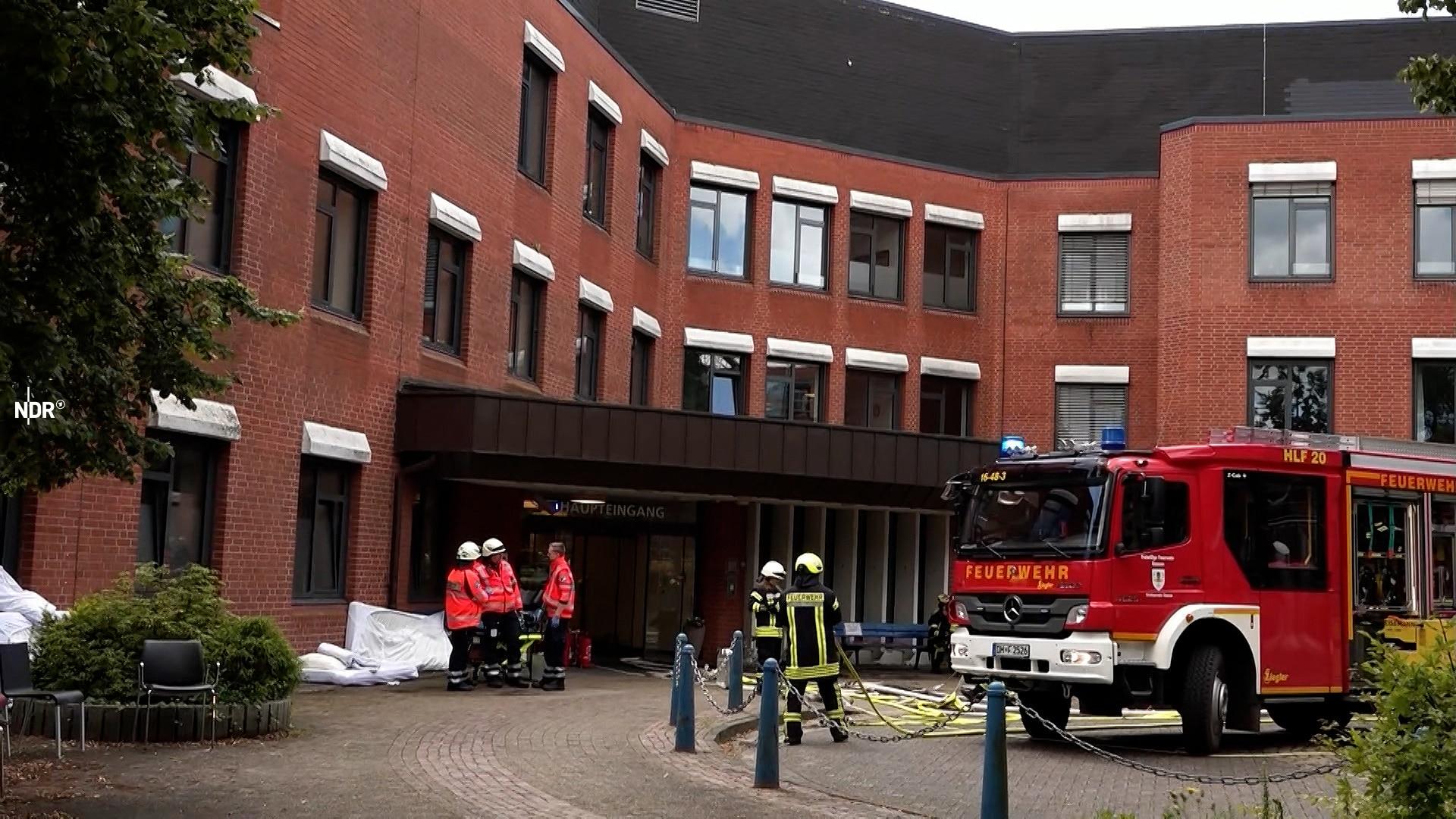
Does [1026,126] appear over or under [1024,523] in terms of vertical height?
over

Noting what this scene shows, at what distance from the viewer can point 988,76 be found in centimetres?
3666

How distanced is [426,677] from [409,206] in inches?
251

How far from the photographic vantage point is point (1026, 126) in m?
36.2

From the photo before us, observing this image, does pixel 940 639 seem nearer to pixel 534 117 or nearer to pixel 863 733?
pixel 534 117

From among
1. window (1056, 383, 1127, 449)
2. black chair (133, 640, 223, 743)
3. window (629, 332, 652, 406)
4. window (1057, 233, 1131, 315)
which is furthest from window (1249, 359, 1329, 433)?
black chair (133, 640, 223, 743)

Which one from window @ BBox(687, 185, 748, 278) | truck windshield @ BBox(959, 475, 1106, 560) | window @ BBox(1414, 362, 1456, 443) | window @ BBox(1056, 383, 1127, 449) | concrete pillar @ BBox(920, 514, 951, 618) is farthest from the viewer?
window @ BBox(1056, 383, 1127, 449)

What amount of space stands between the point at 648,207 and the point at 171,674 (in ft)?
63.8

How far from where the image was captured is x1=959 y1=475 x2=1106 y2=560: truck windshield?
15.6m

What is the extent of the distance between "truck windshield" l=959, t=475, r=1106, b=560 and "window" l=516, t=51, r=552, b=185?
11.7 metres

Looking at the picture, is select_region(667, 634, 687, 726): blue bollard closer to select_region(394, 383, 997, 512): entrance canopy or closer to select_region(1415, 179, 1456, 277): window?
select_region(394, 383, 997, 512): entrance canopy

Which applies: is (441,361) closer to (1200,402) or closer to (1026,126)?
(1200,402)

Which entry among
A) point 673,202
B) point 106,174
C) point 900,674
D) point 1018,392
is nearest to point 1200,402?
point 1018,392

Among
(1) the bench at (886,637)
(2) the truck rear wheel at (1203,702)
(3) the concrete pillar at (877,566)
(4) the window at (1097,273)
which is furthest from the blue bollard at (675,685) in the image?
(4) the window at (1097,273)

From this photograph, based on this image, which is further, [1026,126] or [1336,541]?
[1026,126]
